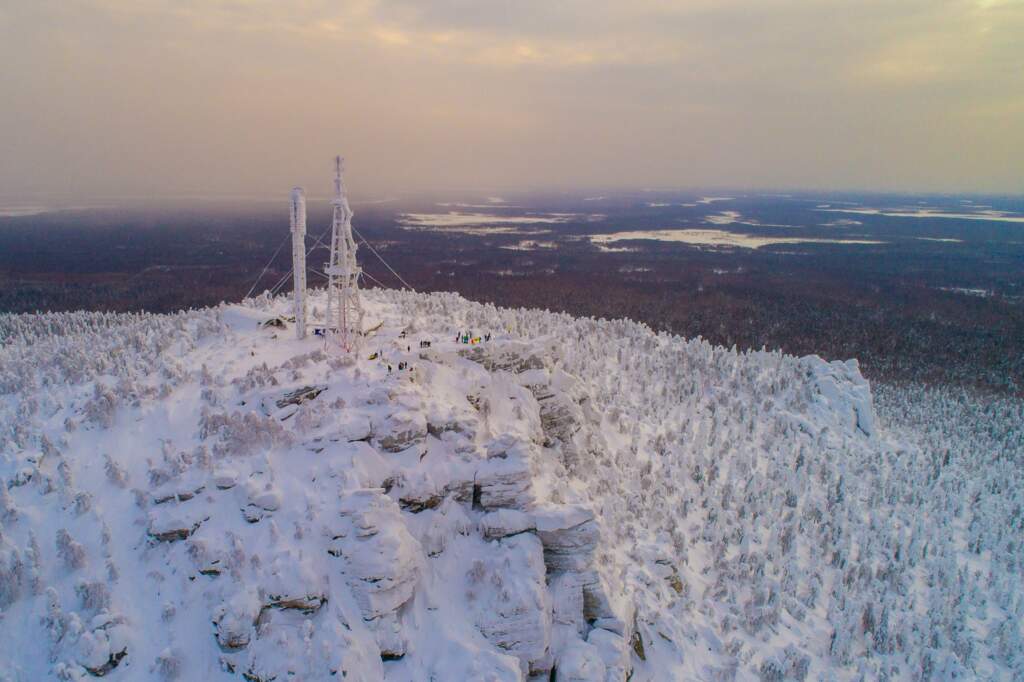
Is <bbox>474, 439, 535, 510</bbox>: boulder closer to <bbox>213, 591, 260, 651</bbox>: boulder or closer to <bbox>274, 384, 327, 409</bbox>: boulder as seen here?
<bbox>274, 384, 327, 409</bbox>: boulder

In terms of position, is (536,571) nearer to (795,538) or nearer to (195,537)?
(195,537)

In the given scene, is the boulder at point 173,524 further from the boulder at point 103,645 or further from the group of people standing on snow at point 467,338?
the group of people standing on snow at point 467,338

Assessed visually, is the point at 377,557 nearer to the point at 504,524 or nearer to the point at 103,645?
the point at 504,524

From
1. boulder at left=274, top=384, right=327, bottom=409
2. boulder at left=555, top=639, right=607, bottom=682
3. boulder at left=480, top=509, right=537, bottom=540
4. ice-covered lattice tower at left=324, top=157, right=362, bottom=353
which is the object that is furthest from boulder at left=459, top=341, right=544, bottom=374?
boulder at left=555, top=639, right=607, bottom=682

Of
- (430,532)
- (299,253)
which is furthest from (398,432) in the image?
(299,253)

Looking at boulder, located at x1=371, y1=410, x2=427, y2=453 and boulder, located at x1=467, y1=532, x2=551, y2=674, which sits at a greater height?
boulder, located at x1=371, y1=410, x2=427, y2=453

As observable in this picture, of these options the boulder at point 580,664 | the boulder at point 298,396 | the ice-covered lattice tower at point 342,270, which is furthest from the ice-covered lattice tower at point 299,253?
the boulder at point 580,664
